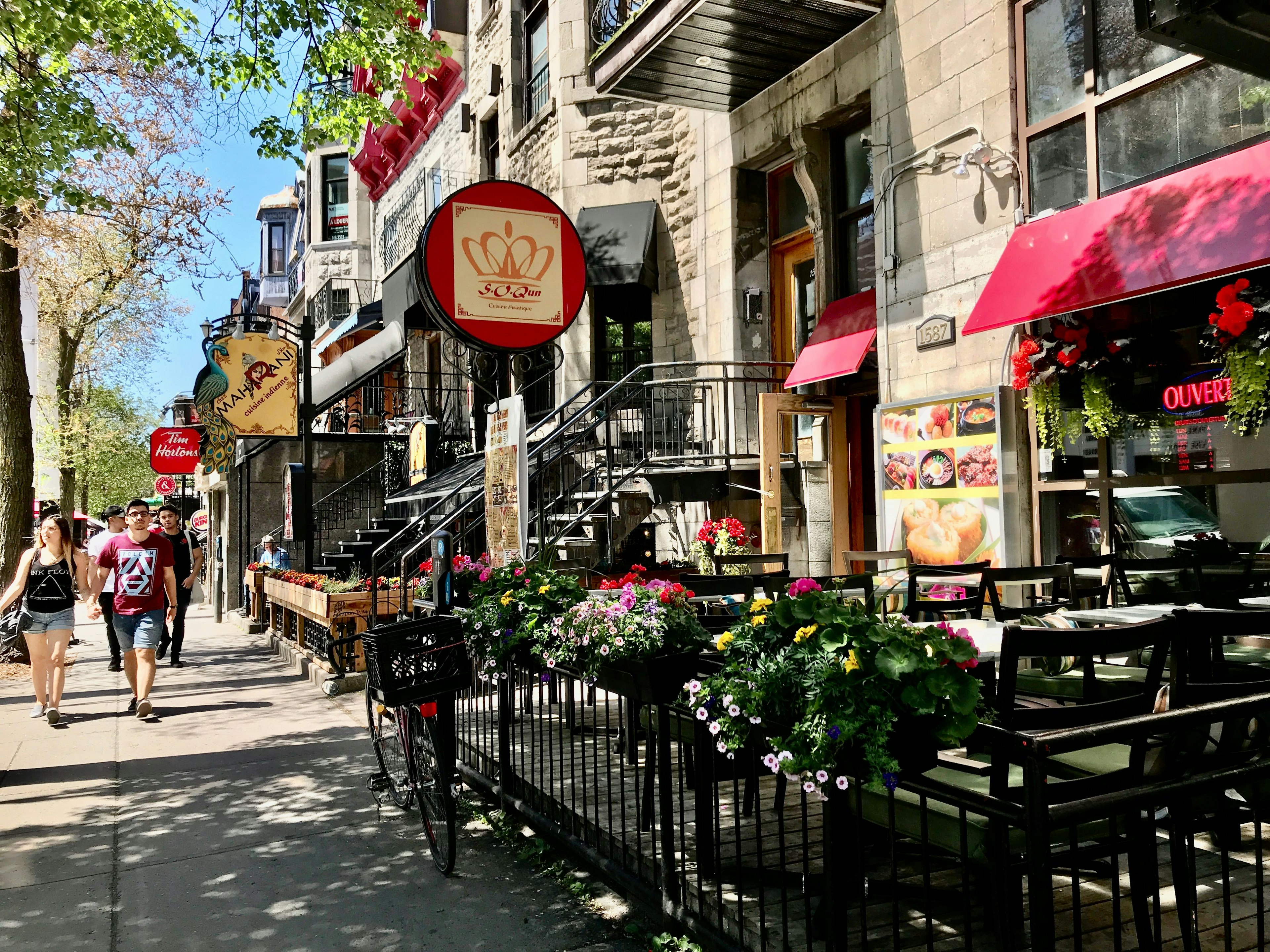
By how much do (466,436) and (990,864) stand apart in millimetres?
15990

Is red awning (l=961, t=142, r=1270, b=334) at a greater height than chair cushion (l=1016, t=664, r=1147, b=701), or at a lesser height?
greater

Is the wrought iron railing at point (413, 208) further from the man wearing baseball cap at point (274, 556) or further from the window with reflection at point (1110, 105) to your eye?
the window with reflection at point (1110, 105)

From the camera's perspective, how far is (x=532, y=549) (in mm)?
9688

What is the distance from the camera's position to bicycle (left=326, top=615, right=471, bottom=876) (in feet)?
15.4

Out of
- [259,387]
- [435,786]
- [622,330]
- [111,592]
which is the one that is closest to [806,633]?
[435,786]

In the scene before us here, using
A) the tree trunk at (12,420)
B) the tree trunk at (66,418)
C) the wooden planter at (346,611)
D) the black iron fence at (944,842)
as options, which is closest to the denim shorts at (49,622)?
the wooden planter at (346,611)

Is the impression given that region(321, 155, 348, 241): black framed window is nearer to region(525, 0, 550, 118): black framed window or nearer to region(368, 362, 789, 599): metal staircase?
region(525, 0, 550, 118): black framed window

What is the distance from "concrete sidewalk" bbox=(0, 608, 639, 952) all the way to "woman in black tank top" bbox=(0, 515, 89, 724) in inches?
16.8

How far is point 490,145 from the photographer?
60.5ft

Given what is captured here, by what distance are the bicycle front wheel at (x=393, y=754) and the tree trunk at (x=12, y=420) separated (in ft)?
28.6

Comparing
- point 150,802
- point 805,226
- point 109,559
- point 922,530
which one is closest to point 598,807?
point 150,802

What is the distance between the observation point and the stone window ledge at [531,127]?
49.2 feet

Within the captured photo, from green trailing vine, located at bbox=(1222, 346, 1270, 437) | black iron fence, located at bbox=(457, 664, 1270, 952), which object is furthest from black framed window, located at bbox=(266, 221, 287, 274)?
black iron fence, located at bbox=(457, 664, 1270, 952)

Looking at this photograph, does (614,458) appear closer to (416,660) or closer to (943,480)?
(943,480)
